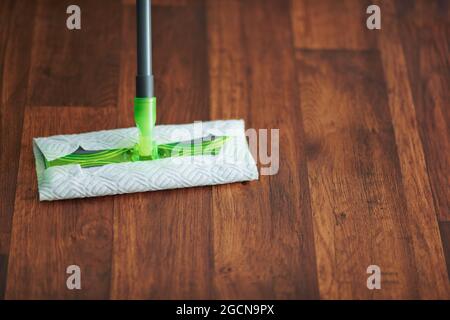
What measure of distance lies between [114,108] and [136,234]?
35cm

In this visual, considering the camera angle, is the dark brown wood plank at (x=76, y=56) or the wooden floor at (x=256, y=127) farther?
the dark brown wood plank at (x=76, y=56)

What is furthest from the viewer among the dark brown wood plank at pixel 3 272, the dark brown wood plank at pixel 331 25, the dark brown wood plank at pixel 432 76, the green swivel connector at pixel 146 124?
the dark brown wood plank at pixel 331 25

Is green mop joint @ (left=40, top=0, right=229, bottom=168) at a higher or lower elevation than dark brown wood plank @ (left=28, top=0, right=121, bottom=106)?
lower

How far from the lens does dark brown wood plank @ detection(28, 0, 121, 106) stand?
1604 mm

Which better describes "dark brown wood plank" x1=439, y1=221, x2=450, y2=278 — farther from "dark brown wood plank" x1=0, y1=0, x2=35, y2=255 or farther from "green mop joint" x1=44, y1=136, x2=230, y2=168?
"dark brown wood plank" x1=0, y1=0, x2=35, y2=255

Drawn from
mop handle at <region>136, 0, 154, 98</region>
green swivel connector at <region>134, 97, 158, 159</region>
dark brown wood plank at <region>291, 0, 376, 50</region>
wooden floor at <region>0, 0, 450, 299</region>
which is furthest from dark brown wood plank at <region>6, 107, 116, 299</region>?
dark brown wood plank at <region>291, 0, 376, 50</region>

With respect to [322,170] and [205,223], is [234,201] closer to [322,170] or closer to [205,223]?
[205,223]

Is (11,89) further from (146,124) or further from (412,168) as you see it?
(412,168)

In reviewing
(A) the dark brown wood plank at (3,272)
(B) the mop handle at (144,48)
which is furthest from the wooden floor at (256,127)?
(B) the mop handle at (144,48)

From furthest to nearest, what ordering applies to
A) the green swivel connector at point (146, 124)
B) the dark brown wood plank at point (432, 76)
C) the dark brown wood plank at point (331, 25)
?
the dark brown wood plank at point (331, 25)
the dark brown wood plank at point (432, 76)
the green swivel connector at point (146, 124)

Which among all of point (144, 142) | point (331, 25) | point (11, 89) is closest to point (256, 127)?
point (144, 142)

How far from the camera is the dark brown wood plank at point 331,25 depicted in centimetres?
178

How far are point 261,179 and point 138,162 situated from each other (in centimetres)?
25

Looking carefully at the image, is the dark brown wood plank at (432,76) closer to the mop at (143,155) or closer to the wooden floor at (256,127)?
the wooden floor at (256,127)
